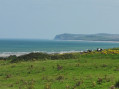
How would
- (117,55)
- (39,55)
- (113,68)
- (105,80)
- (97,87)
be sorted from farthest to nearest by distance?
(39,55) < (117,55) < (113,68) < (105,80) < (97,87)

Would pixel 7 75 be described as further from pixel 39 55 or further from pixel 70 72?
pixel 39 55

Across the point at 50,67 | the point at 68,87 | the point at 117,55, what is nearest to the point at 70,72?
the point at 50,67

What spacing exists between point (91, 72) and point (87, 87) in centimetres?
643

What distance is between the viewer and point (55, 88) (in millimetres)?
15844

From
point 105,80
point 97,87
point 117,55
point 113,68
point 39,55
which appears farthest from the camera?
point 39,55

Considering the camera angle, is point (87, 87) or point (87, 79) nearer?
point (87, 87)

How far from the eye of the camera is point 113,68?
925 inches

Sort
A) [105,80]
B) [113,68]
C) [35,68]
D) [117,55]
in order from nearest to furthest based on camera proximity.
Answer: [105,80], [113,68], [35,68], [117,55]

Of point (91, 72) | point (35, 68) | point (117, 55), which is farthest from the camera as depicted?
point (117, 55)

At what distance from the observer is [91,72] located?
22.1 m

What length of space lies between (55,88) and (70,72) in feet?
22.8

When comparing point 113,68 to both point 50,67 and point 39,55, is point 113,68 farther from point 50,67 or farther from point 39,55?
point 39,55

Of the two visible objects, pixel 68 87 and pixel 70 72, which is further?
pixel 70 72

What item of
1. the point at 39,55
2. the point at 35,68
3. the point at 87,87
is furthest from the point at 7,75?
the point at 39,55
